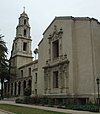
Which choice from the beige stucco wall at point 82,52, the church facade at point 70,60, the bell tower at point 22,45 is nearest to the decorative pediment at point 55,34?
the church facade at point 70,60

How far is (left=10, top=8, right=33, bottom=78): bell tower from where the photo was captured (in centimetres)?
6825

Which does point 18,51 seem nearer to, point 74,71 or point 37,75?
point 37,75

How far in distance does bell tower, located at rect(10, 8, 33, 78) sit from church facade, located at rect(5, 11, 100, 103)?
24.3 metres

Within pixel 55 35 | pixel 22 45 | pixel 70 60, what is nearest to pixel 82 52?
pixel 70 60

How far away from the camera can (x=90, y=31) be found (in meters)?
33.2

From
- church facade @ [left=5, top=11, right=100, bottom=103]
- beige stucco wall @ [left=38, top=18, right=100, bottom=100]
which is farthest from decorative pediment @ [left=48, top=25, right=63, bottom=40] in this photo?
beige stucco wall @ [left=38, top=18, right=100, bottom=100]

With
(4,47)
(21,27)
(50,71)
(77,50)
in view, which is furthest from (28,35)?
(77,50)

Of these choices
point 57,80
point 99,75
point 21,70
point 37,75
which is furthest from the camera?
point 21,70

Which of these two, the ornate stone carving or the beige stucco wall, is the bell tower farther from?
the beige stucco wall

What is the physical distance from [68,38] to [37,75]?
1225 cm

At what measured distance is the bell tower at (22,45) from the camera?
6825 cm

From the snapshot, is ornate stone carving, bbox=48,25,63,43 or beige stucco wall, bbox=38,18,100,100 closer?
beige stucco wall, bbox=38,18,100,100

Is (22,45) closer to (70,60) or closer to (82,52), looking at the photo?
(70,60)

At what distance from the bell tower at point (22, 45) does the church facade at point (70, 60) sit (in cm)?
2431
